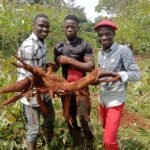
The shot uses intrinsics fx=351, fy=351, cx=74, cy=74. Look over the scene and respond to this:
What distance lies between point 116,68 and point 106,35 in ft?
0.93

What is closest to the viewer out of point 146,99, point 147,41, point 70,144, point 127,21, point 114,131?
point 114,131

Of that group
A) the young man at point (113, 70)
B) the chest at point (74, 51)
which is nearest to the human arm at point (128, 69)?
the young man at point (113, 70)

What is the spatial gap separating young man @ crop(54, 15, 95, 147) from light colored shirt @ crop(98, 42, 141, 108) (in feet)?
0.49

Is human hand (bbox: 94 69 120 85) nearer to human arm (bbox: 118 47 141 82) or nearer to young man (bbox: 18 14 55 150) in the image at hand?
human arm (bbox: 118 47 141 82)

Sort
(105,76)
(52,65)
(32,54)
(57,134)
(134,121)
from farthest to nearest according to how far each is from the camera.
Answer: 1. (134,121)
2. (57,134)
3. (52,65)
4. (32,54)
5. (105,76)

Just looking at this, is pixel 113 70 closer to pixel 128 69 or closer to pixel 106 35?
pixel 128 69

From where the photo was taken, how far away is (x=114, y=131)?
287 centimetres

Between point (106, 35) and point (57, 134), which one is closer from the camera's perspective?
point (106, 35)

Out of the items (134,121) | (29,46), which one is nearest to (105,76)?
(29,46)

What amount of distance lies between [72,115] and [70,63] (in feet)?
1.86

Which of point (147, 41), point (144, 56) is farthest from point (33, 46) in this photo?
point (144, 56)

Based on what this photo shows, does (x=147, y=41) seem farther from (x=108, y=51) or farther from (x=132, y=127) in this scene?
(x=108, y=51)

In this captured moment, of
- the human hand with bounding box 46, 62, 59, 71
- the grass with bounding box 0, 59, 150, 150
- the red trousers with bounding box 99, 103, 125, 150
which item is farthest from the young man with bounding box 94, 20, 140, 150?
the grass with bounding box 0, 59, 150, 150

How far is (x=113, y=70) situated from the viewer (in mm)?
2898
